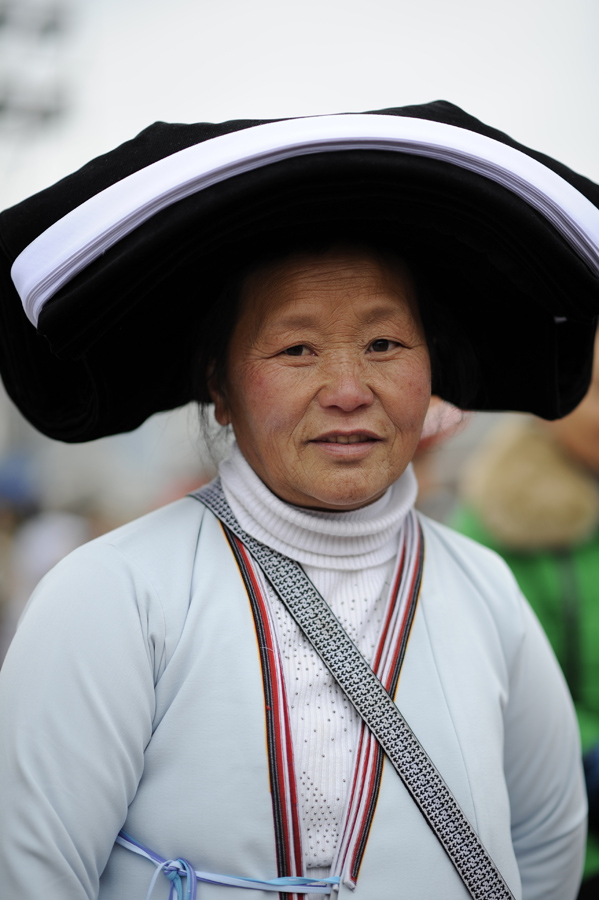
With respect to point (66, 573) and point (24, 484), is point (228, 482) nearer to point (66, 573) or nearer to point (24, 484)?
Result: point (66, 573)

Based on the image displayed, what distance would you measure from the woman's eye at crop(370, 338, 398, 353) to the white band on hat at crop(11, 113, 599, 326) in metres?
0.35

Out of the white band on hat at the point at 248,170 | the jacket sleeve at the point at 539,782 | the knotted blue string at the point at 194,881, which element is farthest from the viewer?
the jacket sleeve at the point at 539,782

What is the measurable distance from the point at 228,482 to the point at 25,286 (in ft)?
1.85

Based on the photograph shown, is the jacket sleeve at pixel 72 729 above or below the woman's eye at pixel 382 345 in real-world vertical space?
below

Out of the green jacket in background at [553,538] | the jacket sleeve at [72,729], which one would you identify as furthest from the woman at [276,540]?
the green jacket in background at [553,538]

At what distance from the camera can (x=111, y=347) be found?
5.45 feet

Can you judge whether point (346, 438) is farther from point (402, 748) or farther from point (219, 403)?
point (402, 748)

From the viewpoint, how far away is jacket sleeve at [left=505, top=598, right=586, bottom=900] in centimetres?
179

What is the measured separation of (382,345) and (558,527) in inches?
56.6

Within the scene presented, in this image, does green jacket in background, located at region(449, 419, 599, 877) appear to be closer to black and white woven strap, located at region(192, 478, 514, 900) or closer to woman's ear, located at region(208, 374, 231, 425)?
black and white woven strap, located at region(192, 478, 514, 900)

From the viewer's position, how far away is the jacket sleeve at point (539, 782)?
179cm

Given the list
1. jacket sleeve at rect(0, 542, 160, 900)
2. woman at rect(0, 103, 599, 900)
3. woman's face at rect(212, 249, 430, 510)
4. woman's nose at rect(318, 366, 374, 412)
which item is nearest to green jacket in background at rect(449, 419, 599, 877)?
woman at rect(0, 103, 599, 900)

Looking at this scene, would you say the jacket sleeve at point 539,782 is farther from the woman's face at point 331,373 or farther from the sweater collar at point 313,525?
the woman's face at point 331,373

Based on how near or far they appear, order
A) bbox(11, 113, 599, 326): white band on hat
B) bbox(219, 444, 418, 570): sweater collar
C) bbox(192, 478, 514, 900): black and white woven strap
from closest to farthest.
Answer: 1. bbox(11, 113, 599, 326): white band on hat
2. bbox(192, 478, 514, 900): black and white woven strap
3. bbox(219, 444, 418, 570): sweater collar
